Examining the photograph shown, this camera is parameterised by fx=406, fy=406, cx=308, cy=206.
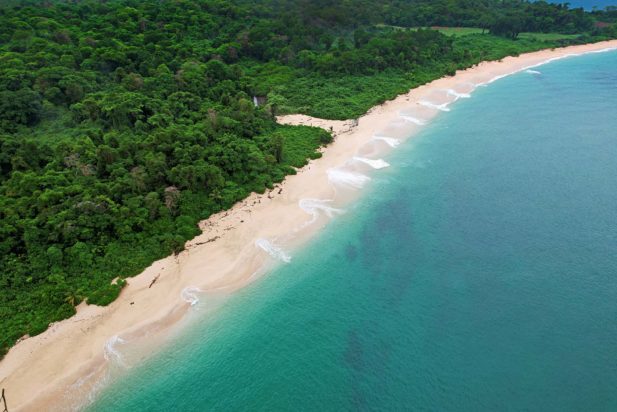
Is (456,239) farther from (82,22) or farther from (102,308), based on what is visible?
(82,22)

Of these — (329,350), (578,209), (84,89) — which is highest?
(84,89)

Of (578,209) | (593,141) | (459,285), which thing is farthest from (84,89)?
(593,141)

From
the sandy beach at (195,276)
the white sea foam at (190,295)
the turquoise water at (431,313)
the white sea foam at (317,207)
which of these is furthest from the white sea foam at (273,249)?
the white sea foam at (190,295)

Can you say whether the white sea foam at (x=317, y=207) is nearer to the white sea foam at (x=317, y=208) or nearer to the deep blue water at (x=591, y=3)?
the white sea foam at (x=317, y=208)

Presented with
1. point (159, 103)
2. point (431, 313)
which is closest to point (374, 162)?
point (431, 313)

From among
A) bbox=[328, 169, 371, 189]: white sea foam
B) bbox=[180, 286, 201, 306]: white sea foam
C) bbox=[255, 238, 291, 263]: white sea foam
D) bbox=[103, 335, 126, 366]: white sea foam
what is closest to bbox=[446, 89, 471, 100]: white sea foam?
bbox=[328, 169, 371, 189]: white sea foam
